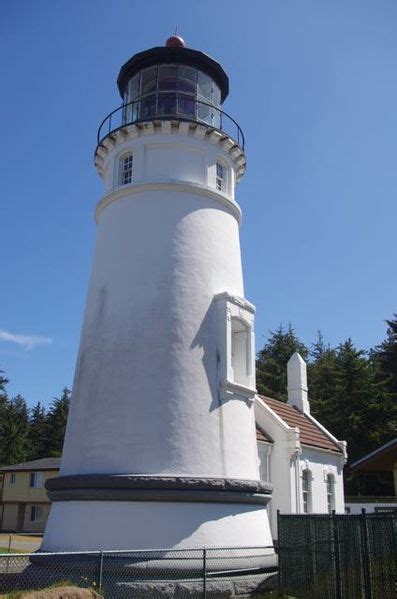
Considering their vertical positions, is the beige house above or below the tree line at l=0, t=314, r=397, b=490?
below

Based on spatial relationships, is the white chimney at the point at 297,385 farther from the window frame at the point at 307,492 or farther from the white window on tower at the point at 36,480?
the white window on tower at the point at 36,480

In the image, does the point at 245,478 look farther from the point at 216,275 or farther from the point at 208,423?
the point at 216,275

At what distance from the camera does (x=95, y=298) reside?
15258 mm

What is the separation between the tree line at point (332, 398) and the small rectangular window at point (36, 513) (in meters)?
15.5

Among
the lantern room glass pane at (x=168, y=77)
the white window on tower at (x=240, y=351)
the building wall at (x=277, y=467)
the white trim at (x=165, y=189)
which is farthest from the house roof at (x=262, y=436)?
the lantern room glass pane at (x=168, y=77)

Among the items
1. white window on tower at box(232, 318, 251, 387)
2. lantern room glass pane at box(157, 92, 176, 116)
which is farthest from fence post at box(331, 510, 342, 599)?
lantern room glass pane at box(157, 92, 176, 116)

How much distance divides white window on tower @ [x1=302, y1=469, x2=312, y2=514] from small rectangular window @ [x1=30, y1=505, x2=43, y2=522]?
1034 inches

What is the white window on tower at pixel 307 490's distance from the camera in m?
22.4

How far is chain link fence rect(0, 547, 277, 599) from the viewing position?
11.6m

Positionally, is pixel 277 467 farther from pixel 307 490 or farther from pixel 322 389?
→ pixel 322 389

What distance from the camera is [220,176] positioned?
55.3 ft

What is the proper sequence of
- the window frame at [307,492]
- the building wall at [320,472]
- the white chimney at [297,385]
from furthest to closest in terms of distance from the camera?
1. the white chimney at [297,385]
2. the building wall at [320,472]
3. the window frame at [307,492]

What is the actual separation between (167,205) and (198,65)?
481 cm

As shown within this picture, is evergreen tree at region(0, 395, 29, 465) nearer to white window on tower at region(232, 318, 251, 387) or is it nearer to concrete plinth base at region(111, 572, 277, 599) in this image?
white window on tower at region(232, 318, 251, 387)
